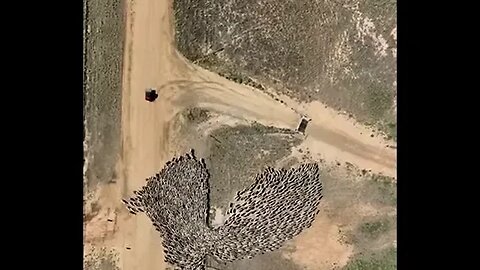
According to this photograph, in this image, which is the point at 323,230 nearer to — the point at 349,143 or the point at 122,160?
the point at 349,143

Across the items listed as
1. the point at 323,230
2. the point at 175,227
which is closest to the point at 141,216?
the point at 175,227

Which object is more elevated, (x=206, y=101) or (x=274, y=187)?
(x=206, y=101)

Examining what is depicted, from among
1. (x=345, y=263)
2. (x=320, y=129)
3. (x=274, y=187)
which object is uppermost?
(x=320, y=129)

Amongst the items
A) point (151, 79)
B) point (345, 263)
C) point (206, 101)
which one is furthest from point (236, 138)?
point (345, 263)

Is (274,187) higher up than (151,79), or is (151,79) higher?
(151,79)

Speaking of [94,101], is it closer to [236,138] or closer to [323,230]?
[236,138]
